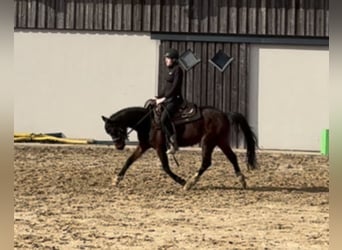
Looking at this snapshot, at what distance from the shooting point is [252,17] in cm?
1415

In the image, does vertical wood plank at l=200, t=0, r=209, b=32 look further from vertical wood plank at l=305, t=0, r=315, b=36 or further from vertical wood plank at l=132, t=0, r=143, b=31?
vertical wood plank at l=305, t=0, r=315, b=36

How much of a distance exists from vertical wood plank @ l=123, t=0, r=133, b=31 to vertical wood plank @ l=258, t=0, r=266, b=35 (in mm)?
2754

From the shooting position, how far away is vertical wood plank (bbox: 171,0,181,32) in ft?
46.4

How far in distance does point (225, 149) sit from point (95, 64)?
672cm

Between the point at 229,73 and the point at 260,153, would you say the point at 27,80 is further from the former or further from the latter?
the point at 260,153

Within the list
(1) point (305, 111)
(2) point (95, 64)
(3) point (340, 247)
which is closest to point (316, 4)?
(1) point (305, 111)

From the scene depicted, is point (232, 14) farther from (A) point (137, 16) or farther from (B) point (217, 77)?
(A) point (137, 16)

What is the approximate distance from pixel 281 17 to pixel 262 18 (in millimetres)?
408

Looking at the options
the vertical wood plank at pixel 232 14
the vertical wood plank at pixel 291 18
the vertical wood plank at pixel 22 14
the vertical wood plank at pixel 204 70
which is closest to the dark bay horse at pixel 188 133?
the vertical wood plank at pixel 204 70

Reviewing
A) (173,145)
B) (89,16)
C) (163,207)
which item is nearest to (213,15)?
(89,16)

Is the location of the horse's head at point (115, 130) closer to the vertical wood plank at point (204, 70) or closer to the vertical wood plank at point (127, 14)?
the vertical wood plank at point (204, 70)

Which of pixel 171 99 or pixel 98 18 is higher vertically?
pixel 98 18

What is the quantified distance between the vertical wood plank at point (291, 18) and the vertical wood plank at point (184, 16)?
84.4 inches

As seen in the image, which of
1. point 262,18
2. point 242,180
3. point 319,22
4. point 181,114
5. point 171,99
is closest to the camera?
point 171,99
